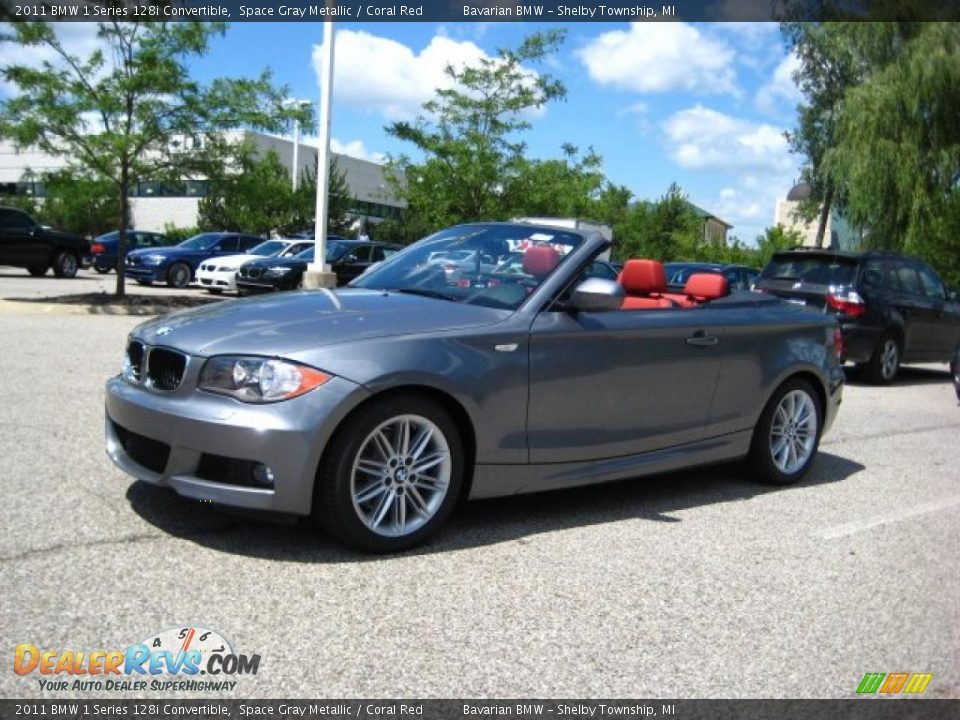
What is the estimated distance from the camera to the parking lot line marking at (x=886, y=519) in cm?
515

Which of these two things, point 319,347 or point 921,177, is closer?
point 319,347

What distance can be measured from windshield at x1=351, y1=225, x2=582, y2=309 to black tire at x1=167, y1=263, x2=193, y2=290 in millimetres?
19808

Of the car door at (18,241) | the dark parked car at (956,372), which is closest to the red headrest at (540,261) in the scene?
the dark parked car at (956,372)

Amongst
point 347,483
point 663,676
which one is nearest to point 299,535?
point 347,483

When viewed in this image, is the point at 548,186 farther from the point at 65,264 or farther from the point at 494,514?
the point at 494,514

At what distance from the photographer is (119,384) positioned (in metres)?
4.46

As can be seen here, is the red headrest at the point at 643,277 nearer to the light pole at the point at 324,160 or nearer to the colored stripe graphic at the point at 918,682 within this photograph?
the colored stripe graphic at the point at 918,682

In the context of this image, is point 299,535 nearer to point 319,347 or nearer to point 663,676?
point 319,347

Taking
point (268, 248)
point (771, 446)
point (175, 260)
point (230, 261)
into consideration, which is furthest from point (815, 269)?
point (175, 260)

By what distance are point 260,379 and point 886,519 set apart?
376cm

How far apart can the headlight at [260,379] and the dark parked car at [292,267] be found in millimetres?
16254

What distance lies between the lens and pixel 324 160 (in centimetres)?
1739

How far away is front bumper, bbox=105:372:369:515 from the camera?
383cm

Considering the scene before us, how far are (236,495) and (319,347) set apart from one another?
70 cm
